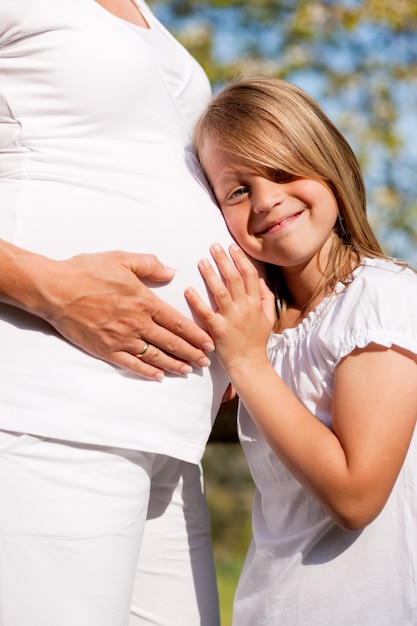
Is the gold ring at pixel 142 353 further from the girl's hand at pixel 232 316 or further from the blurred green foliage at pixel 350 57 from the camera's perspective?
the blurred green foliage at pixel 350 57

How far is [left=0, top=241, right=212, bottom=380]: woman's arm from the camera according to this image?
5.96 ft

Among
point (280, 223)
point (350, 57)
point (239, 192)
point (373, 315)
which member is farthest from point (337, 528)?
point (350, 57)

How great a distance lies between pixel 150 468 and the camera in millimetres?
1981

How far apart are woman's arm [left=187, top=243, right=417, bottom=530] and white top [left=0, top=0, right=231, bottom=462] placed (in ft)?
0.47

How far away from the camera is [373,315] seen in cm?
196

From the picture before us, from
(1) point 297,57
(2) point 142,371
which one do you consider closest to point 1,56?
(2) point 142,371

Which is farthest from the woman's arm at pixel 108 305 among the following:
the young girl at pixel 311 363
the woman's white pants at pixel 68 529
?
the woman's white pants at pixel 68 529

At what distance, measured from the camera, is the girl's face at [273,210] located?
2.14 meters

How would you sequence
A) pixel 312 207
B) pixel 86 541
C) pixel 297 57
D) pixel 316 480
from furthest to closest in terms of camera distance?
pixel 297 57
pixel 312 207
pixel 316 480
pixel 86 541

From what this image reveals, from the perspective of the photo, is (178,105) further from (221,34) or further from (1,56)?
(221,34)

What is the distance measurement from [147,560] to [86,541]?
1.58ft

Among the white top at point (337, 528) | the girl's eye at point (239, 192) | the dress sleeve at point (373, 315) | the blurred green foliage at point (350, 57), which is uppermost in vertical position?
the girl's eye at point (239, 192)

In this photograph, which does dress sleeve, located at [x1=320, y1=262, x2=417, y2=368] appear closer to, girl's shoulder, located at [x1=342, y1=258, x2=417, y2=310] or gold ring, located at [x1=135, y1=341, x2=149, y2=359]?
girl's shoulder, located at [x1=342, y1=258, x2=417, y2=310]

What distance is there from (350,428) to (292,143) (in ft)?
2.35
